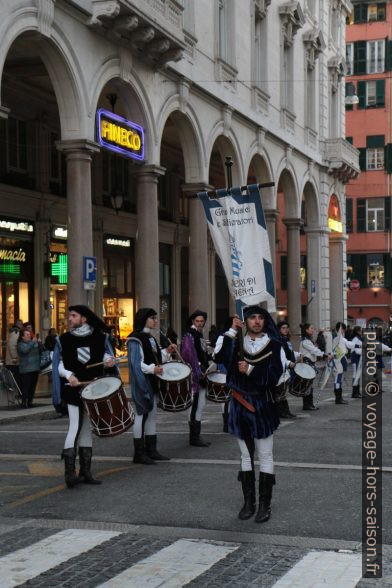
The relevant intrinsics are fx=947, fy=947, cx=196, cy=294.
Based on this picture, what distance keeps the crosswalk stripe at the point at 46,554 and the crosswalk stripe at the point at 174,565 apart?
1.84 ft

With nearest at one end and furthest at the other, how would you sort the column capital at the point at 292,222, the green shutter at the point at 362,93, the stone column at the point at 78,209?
the stone column at the point at 78,209 < the column capital at the point at 292,222 < the green shutter at the point at 362,93

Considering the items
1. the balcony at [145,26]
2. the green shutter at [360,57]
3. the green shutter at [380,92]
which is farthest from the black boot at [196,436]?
the green shutter at [360,57]

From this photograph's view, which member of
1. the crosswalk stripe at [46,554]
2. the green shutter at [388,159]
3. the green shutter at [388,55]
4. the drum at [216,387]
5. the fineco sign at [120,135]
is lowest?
the crosswalk stripe at [46,554]

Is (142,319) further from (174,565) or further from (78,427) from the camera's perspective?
(174,565)

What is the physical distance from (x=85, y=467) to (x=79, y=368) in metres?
1.03

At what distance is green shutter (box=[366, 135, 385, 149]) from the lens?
196 ft

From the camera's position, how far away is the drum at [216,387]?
43.0 ft

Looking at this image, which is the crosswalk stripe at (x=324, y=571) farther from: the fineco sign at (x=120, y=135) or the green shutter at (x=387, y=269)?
the green shutter at (x=387, y=269)

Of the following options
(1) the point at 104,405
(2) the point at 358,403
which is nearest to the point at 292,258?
(2) the point at 358,403

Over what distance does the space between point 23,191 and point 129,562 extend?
19328 millimetres

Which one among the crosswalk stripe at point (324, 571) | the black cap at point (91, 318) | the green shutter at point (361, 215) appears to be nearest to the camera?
→ the crosswalk stripe at point (324, 571)

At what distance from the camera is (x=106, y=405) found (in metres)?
9.80

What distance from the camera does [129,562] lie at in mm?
6660

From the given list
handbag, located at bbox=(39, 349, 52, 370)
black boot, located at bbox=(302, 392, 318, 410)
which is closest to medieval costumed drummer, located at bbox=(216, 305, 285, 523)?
black boot, located at bbox=(302, 392, 318, 410)
